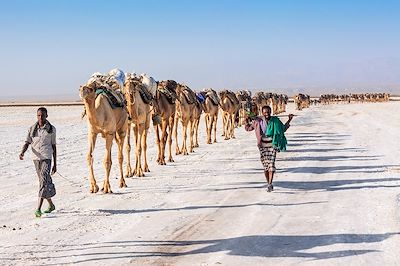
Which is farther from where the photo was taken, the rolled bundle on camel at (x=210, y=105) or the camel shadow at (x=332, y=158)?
the rolled bundle on camel at (x=210, y=105)

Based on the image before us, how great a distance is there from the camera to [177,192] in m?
12.6

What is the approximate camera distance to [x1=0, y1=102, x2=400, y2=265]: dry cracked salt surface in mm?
7656

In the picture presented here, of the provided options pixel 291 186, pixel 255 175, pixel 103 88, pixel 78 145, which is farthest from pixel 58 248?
pixel 78 145

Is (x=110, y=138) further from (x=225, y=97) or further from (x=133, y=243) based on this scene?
(x=225, y=97)

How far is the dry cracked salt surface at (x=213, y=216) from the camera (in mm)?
7656

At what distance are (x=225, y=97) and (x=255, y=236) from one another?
2232 cm

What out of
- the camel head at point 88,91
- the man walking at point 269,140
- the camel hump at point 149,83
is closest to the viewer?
the camel head at point 88,91

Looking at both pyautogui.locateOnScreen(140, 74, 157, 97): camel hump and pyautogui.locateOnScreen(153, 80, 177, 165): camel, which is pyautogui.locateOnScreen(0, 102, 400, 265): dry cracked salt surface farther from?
pyautogui.locateOnScreen(140, 74, 157, 97): camel hump

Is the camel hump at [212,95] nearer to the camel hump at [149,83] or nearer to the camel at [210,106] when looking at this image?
the camel at [210,106]

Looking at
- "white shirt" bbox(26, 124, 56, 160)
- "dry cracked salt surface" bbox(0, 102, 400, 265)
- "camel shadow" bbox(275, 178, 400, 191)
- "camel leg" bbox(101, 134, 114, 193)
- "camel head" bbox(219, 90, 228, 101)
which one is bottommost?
"camel shadow" bbox(275, 178, 400, 191)

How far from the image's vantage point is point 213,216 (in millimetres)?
9984

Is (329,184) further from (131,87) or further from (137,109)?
(131,87)

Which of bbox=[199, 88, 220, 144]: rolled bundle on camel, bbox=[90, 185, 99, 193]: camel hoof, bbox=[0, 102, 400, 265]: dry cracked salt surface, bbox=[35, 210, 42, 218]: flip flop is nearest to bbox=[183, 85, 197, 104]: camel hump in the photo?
bbox=[199, 88, 220, 144]: rolled bundle on camel

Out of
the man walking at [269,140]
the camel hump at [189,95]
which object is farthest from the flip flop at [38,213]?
the camel hump at [189,95]
